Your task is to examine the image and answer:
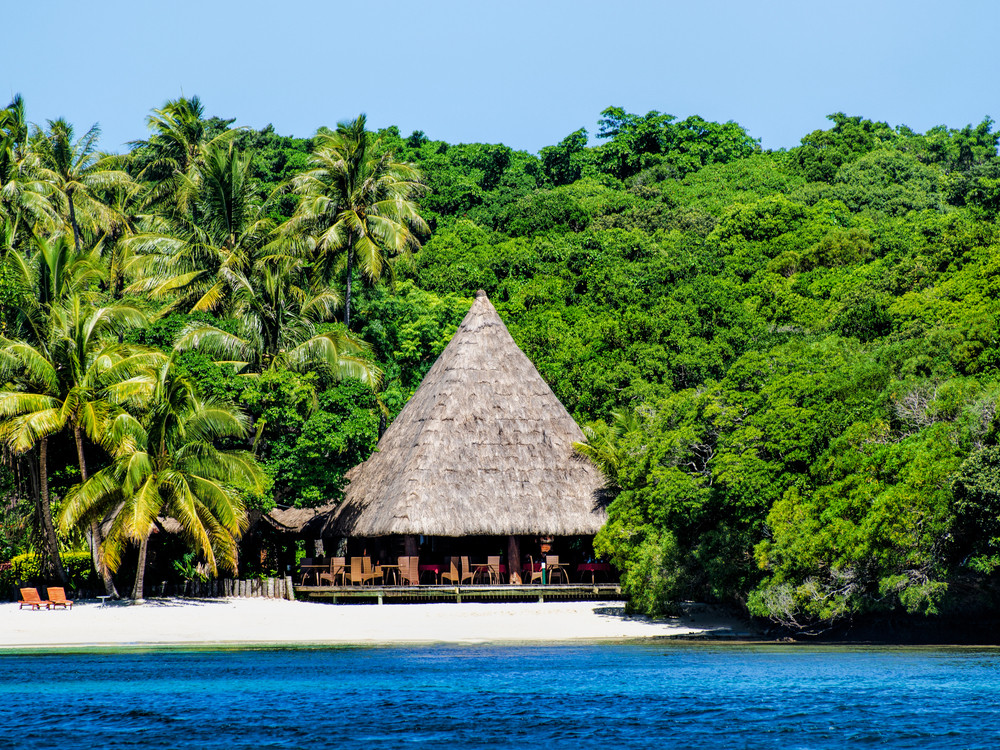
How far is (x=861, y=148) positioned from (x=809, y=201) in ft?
32.5

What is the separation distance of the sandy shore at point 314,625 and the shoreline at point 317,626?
17 millimetres

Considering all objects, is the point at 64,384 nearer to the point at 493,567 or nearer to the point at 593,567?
the point at 493,567

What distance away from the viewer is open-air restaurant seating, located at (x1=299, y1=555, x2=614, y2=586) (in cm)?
2356

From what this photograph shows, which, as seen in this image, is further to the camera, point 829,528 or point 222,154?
point 222,154

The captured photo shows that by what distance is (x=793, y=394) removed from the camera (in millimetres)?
19172

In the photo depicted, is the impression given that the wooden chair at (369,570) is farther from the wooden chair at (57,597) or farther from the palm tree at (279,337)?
the wooden chair at (57,597)

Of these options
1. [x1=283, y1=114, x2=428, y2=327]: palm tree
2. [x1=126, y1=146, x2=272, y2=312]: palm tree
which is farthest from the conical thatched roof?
[x1=126, y1=146, x2=272, y2=312]: palm tree

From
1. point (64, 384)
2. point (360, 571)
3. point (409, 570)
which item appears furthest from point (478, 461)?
point (64, 384)

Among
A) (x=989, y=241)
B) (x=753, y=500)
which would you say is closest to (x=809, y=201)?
(x=989, y=241)

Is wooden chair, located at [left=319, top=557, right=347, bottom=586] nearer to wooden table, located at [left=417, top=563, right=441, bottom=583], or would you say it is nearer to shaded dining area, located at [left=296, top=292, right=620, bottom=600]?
shaded dining area, located at [left=296, top=292, right=620, bottom=600]

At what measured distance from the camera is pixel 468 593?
2328cm

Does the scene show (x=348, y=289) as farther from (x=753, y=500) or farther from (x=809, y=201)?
(x=809, y=201)

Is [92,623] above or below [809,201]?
below

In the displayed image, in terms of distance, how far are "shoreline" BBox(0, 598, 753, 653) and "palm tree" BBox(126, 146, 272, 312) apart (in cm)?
905
